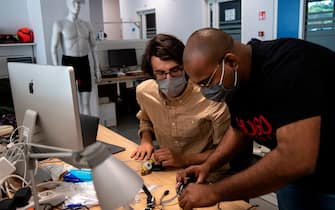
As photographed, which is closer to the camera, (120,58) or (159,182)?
(159,182)

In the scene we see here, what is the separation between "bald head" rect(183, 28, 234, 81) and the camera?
0.96m

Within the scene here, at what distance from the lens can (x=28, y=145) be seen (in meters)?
1.02

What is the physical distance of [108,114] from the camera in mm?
5090

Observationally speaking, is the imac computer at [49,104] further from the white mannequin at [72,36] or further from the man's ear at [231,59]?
the white mannequin at [72,36]

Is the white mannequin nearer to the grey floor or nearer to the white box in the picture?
the white box

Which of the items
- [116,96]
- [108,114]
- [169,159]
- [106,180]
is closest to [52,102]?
[106,180]

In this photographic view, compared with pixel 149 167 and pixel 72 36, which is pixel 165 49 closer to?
pixel 149 167

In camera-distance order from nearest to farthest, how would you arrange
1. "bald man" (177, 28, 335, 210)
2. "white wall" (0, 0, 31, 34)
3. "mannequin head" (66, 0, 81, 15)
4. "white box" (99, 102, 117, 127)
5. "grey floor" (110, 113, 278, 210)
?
"bald man" (177, 28, 335, 210)
"mannequin head" (66, 0, 81, 15)
"grey floor" (110, 113, 278, 210)
"white wall" (0, 0, 31, 34)
"white box" (99, 102, 117, 127)

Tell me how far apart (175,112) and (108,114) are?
3560 millimetres

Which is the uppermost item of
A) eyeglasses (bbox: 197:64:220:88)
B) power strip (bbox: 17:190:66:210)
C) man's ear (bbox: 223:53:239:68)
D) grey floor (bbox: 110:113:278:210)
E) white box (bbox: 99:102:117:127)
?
man's ear (bbox: 223:53:239:68)

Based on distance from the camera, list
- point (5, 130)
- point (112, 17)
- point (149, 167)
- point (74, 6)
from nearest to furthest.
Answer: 1. point (149, 167)
2. point (5, 130)
3. point (74, 6)
4. point (112, 17)

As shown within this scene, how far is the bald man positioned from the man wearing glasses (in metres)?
0.43

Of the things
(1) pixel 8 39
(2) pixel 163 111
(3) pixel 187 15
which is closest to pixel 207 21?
(3) pixel 187 15

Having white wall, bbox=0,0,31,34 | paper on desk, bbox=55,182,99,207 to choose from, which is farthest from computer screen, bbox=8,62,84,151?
white wall, bbox=0,0,31,34
